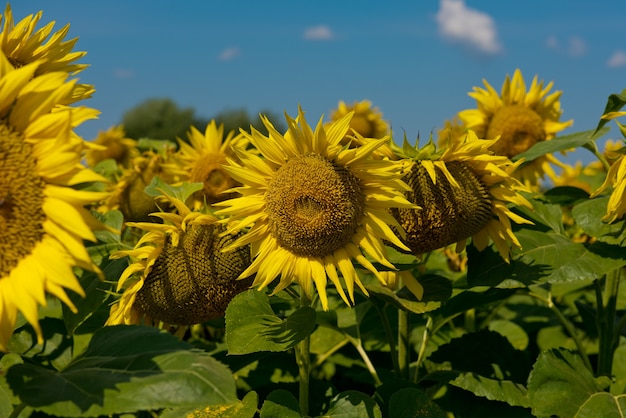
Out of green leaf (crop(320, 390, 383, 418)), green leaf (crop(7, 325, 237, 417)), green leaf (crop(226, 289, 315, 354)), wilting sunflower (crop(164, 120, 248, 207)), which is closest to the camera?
green leaf (crop(7, 325, 237, 417))

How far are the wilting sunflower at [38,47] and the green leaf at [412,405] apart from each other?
1.32m

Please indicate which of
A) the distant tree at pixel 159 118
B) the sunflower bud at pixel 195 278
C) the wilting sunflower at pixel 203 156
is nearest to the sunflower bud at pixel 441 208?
the sunflower bud at pixel 195 278

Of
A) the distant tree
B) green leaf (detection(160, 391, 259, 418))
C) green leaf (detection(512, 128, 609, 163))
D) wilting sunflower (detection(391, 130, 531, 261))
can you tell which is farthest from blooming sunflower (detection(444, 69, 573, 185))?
the distant tree

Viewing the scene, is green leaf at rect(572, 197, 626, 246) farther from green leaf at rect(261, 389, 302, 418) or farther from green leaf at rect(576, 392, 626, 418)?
green leaf at rect(261, 389, 302, 418)

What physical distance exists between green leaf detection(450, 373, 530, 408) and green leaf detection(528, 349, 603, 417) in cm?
5

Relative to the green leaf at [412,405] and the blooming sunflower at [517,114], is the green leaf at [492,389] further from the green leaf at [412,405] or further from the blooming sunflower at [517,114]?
the blooming sunflower at [517,114]

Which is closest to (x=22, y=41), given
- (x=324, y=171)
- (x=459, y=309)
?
(x=324, y=171)

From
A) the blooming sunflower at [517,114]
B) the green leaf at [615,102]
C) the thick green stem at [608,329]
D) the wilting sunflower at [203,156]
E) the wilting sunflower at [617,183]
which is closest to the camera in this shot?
the wilting sunflower at [617,183]

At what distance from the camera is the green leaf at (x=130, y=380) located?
1509mm

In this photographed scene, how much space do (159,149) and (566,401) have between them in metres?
2.58

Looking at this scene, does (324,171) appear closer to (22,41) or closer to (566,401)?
(22,41)

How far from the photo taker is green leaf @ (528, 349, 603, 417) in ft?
8.64

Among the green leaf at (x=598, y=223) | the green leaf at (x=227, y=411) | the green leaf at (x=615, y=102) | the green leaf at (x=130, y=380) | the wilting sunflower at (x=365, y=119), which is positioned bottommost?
the green leaf at (x=227, y=411)

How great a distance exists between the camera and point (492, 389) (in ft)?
8.87
